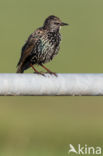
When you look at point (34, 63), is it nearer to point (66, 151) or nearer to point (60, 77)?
point (66, 151)

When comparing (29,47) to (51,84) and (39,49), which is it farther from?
(51,84)

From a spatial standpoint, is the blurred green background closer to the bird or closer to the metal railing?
the bird

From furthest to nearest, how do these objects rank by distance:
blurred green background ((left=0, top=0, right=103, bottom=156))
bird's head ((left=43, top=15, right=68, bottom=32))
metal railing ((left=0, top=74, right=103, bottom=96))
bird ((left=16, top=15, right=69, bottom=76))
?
bird's head ((left=43, top=15, right=68, bottom=32))
bird ((left=16, top=15, right=69, bottom=76))
blurred green background ((left=0, top=0, right=103, bottom=156))
metal railing ((left=0, top=74, right=103, bottom=96))

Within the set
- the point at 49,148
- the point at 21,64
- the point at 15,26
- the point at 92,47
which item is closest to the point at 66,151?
the point at 49,148

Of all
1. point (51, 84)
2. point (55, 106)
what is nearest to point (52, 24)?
point (55, 106)

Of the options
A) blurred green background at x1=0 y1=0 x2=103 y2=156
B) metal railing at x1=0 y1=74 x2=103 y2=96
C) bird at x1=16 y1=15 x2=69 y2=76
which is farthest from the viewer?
bird at x1=16 y1=15 x2=69 y2=76

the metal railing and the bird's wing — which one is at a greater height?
the bird's wing

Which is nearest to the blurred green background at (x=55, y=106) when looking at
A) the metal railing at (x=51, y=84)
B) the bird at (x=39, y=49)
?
the bird at (x=39, y=49)

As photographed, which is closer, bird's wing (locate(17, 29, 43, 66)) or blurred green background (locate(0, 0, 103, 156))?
blurred green background (locate(0, 0, 103, 156))

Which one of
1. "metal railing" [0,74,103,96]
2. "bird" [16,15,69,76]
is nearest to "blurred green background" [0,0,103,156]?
"bird" [16,15,69,76]
